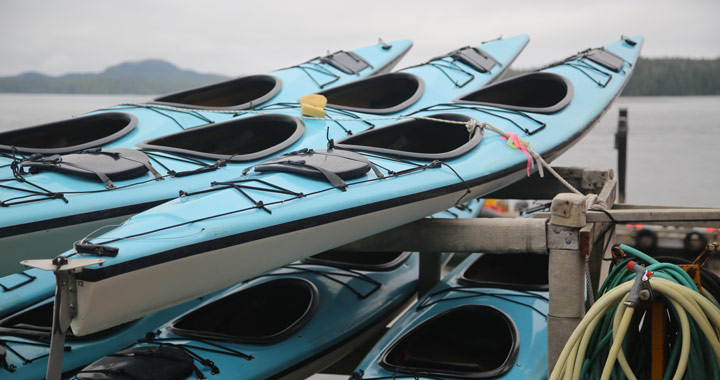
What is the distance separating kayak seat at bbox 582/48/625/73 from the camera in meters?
6.48

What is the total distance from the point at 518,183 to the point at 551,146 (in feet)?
1.73

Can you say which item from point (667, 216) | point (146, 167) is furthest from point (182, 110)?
point (667, 216)

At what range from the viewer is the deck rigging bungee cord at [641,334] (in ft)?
8.42

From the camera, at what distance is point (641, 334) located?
2.94 metres

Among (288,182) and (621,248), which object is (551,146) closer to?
(621,248)

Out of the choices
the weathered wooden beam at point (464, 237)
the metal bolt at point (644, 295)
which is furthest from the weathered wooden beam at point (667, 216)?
the metal bolt at point (644, 295)

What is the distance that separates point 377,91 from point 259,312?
113 inches

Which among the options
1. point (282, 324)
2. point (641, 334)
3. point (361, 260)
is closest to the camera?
point (641, 334)

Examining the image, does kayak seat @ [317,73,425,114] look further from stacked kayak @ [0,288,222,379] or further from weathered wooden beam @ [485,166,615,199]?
stacked kayak @ [0,288,222,379]

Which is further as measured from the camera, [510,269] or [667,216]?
[510,269]

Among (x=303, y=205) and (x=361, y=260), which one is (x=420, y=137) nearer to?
(x=361, y=260)

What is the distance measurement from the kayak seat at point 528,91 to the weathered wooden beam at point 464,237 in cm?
202

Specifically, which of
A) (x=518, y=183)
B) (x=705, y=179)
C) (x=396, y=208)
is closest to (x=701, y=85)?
(x=705, y=179)

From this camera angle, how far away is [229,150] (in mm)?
5191
